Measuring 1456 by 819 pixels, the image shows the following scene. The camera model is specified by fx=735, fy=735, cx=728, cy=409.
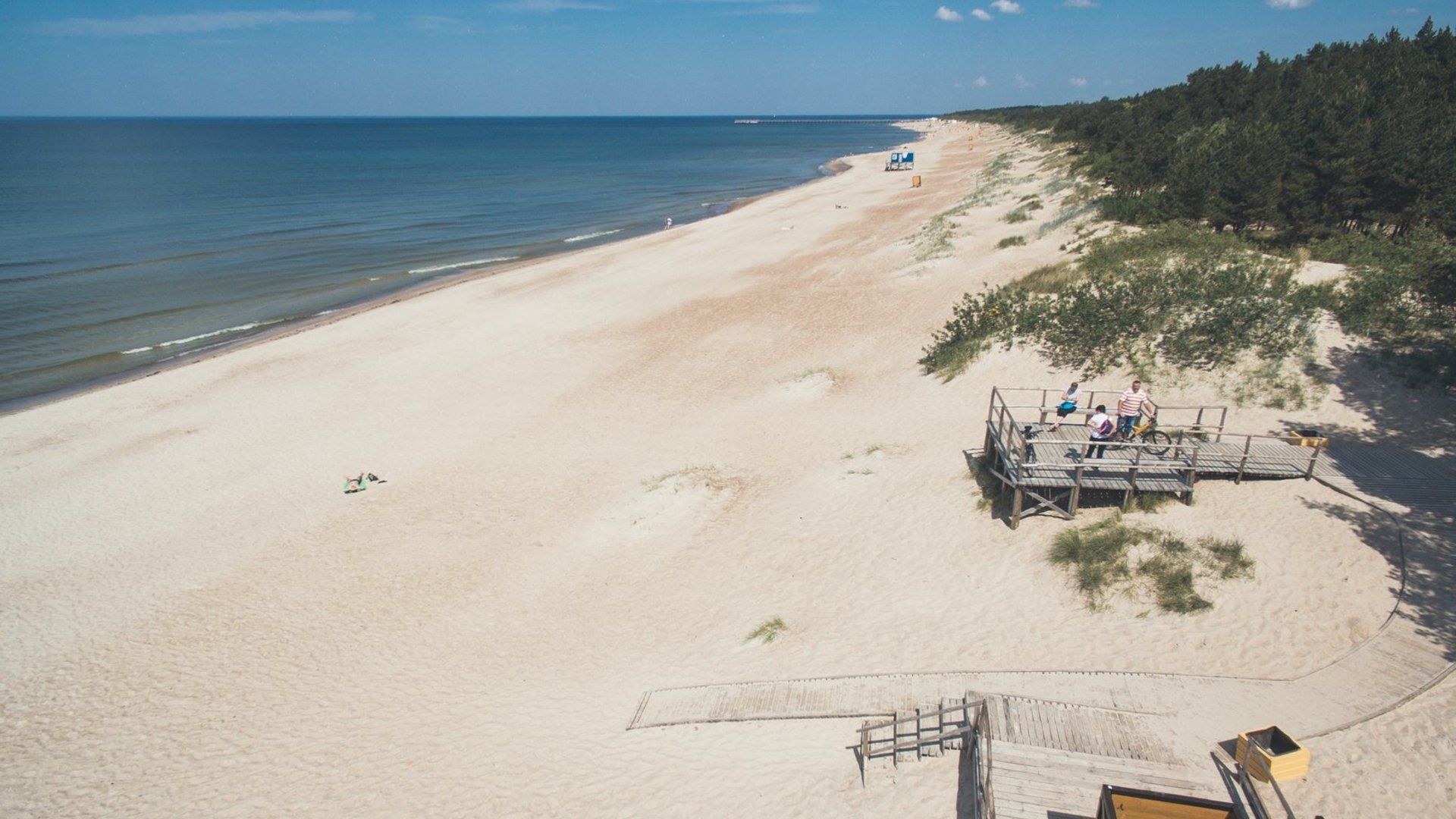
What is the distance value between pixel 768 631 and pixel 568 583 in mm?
4559

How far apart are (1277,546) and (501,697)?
12.6 metres

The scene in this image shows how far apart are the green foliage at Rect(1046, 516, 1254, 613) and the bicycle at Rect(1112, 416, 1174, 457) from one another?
1962 mm

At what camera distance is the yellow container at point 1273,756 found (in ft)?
25.1

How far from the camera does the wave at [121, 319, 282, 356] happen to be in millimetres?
30413

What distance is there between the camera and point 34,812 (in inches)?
425

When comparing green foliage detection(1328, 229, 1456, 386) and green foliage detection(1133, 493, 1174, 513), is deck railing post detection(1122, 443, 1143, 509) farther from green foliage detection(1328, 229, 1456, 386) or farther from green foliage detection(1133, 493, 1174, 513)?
green foliage detection(1328, 229, 1456, 386)

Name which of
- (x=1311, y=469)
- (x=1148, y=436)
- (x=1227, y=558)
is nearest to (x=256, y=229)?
(x=1148, y=436)

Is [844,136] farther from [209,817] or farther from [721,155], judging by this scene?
[209,817]

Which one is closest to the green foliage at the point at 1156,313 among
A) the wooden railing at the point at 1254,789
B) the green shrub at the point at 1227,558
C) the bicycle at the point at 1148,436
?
the bicycle at the point at 1148,436

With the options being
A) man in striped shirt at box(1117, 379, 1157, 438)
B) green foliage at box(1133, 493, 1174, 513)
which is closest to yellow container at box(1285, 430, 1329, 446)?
man in striped shirt at box(1117, 379, 1157, 438)

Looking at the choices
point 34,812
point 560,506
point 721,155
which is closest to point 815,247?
point 560,506

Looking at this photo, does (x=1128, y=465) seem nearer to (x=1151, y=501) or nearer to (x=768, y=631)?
(x=1151, y=501)

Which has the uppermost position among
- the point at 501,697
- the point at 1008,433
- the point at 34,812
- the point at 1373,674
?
the point at 1008,433

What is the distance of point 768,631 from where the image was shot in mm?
12352
